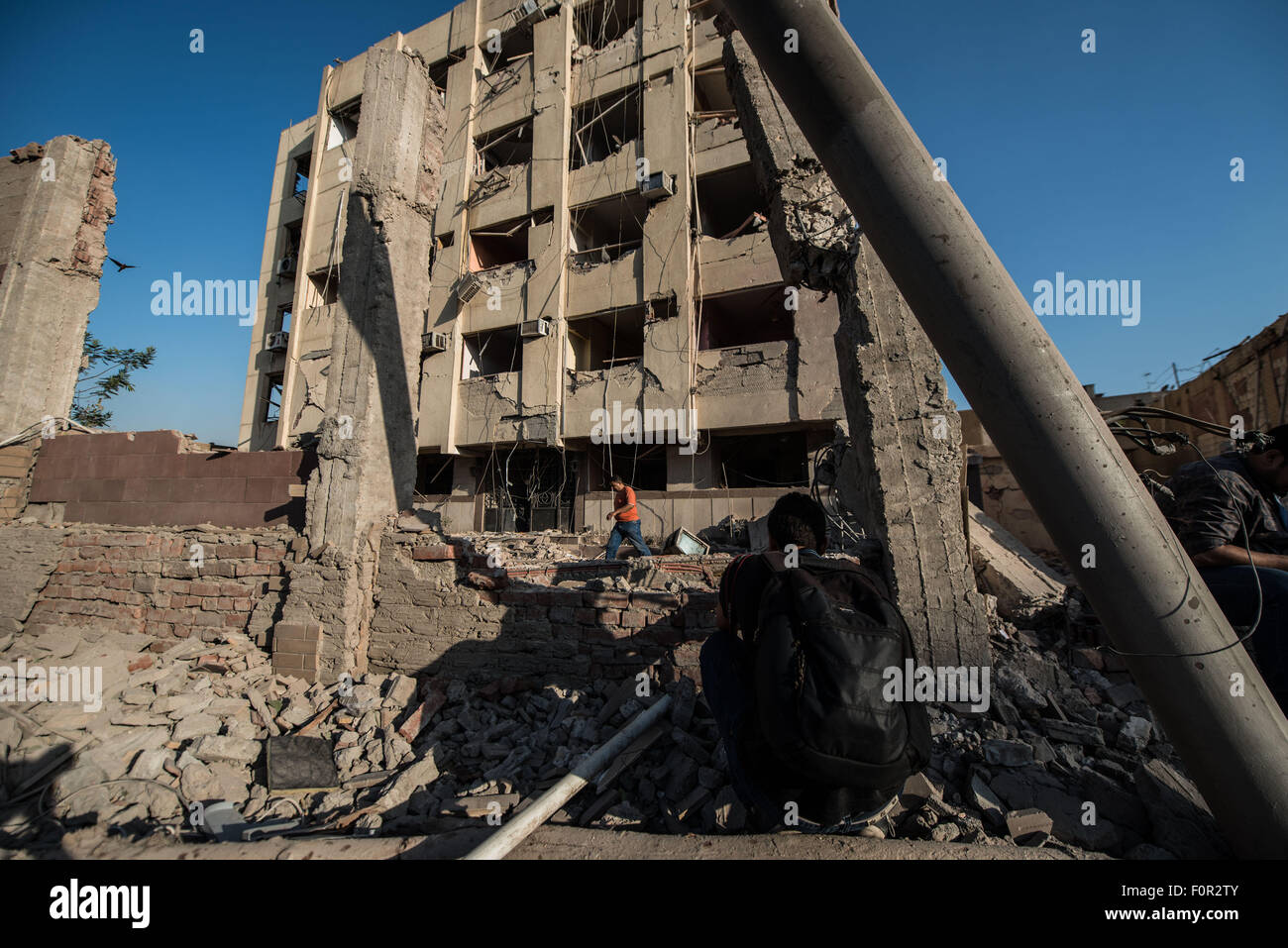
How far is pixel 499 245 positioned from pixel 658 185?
5.84 meters

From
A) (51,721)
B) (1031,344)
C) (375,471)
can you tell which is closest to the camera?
(1031,344)

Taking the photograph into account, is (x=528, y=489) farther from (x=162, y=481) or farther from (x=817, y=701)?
(x=817, y=701)

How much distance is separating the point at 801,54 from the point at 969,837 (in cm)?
328

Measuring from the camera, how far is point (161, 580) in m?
5.08

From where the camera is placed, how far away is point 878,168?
1.92 meters

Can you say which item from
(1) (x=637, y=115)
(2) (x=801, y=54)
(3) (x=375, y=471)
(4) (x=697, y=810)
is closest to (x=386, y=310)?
(3) (x=375, y=471)

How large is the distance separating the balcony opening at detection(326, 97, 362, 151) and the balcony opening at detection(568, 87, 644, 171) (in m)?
8.95

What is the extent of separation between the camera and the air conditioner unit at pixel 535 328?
12773 mm

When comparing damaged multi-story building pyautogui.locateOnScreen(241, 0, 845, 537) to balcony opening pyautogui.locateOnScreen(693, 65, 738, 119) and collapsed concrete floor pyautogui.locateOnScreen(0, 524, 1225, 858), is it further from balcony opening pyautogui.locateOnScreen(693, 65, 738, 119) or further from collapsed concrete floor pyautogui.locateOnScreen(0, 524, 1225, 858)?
collapsed concrete floor pyautogui.locateOnScreen(0, 524, 1225, 858)

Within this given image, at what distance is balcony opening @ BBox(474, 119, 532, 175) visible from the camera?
14.7 metres

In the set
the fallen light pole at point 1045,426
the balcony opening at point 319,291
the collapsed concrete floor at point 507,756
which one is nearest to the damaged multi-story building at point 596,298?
the balcony opening at point 319,291

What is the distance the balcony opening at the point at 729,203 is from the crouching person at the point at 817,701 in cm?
1164

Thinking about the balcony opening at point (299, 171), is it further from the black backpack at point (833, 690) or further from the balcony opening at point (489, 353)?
the black backpack at point (833, 690)

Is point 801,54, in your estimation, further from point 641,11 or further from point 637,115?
point 641,11
